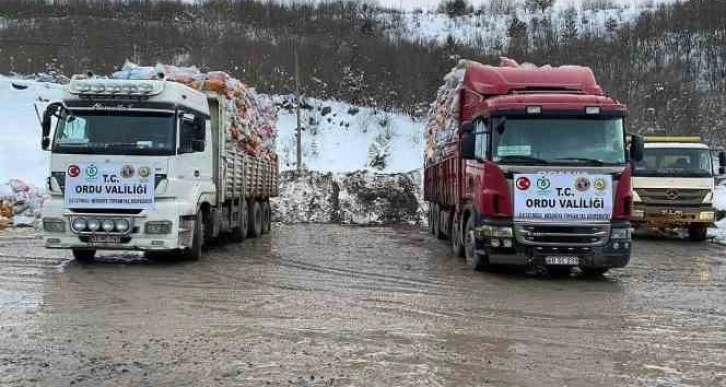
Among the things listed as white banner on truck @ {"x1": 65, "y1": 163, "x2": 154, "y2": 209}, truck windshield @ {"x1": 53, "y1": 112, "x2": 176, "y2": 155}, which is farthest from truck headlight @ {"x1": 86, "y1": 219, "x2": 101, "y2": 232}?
truck windshield @ {"x1": 53, "y1": 112, "x2": 176, "y2": 155}

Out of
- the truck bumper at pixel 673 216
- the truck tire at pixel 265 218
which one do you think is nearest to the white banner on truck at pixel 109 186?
the truck tire at pixel 265 218

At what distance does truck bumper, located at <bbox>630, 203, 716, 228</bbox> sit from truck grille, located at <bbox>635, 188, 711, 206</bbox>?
0.44ft

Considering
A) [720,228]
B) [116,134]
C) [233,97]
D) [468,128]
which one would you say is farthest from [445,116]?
[720,228]

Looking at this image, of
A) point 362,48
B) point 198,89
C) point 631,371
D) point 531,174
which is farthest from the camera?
point 362,48

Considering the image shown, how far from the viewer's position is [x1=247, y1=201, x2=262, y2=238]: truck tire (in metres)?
18.2

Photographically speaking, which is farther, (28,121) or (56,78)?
(56,78)

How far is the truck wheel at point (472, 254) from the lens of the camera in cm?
1156

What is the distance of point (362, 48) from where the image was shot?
64.4 meters

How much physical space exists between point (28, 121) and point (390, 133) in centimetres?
2404

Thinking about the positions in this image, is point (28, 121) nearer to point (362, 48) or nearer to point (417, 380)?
point (362, 48)

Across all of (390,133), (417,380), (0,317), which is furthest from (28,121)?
(417,380)

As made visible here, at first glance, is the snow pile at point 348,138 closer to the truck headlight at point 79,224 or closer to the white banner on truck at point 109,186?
the white banner on truck at point 109,186

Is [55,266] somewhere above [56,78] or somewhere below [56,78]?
below

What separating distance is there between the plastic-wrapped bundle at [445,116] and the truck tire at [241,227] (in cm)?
485
